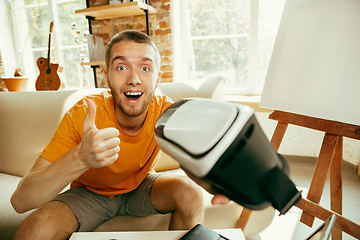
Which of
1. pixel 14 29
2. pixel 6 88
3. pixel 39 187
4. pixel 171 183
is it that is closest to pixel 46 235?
→ pixel 39 187

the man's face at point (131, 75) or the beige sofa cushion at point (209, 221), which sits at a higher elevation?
the man's face at point (131, 75)

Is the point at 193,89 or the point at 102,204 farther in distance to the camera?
the point at 193,89

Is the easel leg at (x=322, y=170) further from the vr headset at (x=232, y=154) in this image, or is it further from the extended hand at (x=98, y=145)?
the extended hand at (x=98, y=145)

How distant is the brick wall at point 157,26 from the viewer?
2322 millimetres

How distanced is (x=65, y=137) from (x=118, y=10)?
175 cm

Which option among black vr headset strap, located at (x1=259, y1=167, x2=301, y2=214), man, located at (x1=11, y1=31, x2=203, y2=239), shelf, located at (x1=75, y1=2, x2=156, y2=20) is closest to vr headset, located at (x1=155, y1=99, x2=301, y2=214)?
black vr headset strap, located at (x1=259, y1=167, x2=301, y2=214)

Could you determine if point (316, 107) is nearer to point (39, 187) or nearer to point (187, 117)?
point (187, 117)

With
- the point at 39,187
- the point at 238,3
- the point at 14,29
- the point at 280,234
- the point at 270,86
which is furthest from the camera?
the point at 14,29

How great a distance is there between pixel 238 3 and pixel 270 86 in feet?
5.31

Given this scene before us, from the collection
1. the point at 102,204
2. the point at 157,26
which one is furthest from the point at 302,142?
the point at 102,204

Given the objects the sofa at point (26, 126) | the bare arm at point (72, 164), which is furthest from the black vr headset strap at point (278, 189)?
the sofa at point (26, 126)

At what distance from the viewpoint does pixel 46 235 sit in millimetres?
728

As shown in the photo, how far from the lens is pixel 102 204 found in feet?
3.04

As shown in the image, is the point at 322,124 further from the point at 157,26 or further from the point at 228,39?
the point at 157,26
